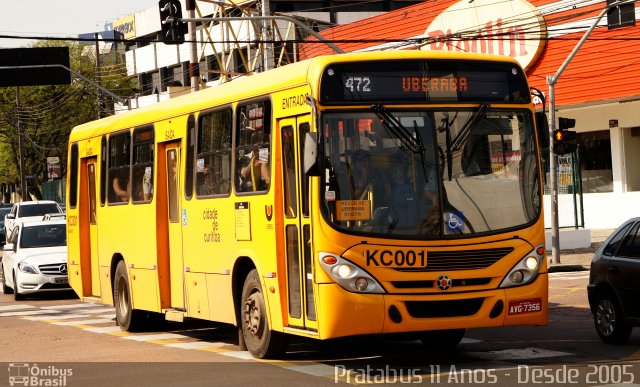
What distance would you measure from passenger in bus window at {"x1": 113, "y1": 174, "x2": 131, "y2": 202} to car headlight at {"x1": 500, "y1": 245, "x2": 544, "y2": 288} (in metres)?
7.34

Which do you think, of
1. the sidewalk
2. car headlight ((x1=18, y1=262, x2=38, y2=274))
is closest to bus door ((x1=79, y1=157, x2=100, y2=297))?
car headlight ((x1=18, y1=262, x2=38, y2=274))

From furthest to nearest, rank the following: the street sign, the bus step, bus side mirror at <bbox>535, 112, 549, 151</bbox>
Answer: the street sign → the bus step → bus side mirror at <bbox>535, 112, 549, 151</bbox>

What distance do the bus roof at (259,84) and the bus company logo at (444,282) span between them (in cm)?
210

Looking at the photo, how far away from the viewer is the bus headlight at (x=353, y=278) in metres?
11.8

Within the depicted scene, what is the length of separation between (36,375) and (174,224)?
3791 millimetres

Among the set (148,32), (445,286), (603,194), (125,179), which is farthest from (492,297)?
(148,32)

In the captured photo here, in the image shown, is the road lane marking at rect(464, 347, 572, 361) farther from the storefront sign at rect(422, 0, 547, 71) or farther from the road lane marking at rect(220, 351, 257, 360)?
the storefront sign at rect(422, 0, 547, 71)

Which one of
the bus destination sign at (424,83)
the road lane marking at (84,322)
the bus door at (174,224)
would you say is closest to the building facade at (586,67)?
the road lane marking at (84,322)

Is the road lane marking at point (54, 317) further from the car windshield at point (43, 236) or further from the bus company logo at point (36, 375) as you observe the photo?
the bus company logo at point (36, 375)

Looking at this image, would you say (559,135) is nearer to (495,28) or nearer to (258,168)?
(495,28)

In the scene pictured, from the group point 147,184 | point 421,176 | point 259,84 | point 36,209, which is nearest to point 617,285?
point 421,176

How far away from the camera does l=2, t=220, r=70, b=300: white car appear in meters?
25.6

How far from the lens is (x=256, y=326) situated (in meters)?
13.5

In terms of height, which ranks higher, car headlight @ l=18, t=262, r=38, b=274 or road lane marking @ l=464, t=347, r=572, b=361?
car headlight @ l=18, t=262, r=38, b=274
